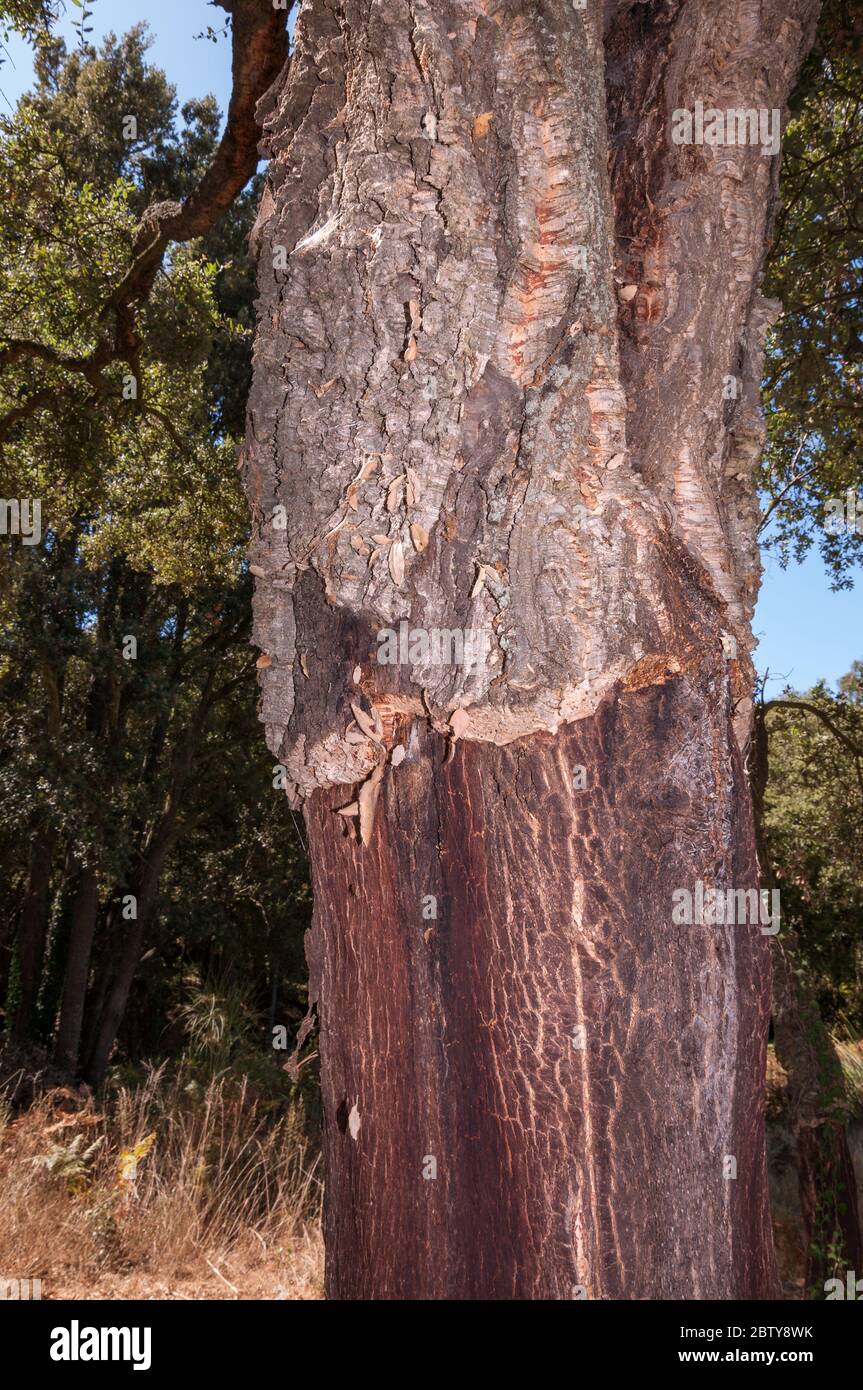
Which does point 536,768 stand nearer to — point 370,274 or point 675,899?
point 675,899

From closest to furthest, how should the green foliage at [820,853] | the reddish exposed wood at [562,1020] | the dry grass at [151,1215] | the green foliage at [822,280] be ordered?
the reddish exposed wood at [562,1020] < the dry grass at [151,1215] < the green foliage at [822,280] < the green foliage at [820,853]

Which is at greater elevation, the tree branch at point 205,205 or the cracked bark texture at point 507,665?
the tree branch at point 205,205

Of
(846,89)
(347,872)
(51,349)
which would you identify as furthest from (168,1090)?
(846,89)

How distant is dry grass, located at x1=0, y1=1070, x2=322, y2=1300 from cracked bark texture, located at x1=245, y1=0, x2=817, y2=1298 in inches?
105

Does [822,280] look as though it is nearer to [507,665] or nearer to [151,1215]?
[507,665]

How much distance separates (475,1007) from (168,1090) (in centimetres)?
631

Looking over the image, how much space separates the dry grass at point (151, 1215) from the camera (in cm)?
376

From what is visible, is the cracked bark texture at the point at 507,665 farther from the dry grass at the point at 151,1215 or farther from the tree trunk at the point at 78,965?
the tree trunk at the point at 78,965

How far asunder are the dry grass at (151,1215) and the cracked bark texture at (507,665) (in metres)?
2.66

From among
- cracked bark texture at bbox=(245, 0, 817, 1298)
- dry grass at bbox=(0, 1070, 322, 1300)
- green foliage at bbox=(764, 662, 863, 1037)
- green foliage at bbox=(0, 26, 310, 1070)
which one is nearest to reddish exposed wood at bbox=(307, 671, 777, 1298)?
cracked bark texture at bbox=(245, 0, 817, 1298)

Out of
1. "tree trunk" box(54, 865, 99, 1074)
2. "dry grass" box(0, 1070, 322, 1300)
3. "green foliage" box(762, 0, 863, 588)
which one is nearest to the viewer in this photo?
"dry grass" box(0, 1070, 322, 1300)

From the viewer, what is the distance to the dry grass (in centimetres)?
376

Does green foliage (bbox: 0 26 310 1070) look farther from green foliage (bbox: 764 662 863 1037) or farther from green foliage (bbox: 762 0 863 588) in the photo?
green foliage (bbox: 764 662 863 1037)

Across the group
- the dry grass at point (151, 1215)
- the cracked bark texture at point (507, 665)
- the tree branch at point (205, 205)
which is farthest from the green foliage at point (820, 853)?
the cracked bark texture at point (507, 665)
